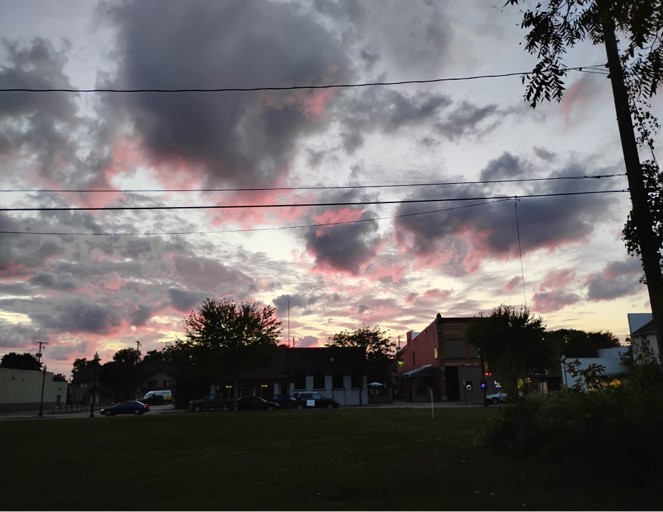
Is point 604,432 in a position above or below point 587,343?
below

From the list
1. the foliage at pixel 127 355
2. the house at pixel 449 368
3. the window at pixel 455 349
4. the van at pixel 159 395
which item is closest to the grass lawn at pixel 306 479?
the house at pixel 449 368

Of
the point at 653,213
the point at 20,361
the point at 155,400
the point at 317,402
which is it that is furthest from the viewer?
the point at 20,361

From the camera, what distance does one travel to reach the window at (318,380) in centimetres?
6619

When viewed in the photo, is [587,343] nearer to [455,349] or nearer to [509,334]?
[455,349]

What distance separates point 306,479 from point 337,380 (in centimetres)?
5699

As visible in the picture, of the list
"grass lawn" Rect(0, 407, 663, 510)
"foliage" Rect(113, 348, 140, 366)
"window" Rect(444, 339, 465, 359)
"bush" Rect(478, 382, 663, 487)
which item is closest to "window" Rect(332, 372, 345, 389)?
"window" Rect(444, 339, 465, 359)

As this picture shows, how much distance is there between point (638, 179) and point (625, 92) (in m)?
1.75

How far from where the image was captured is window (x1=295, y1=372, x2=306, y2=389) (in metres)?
66.1

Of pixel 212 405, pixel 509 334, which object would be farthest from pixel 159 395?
pixel 509 334

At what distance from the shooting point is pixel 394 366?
10262cm

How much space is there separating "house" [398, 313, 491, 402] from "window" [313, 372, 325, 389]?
13160mm

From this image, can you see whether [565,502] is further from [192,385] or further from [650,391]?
[192,385]

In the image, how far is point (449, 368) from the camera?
67.4 meters

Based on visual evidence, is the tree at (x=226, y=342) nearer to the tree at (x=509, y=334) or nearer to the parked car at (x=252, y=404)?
the parked car at (x=252, y=404)
